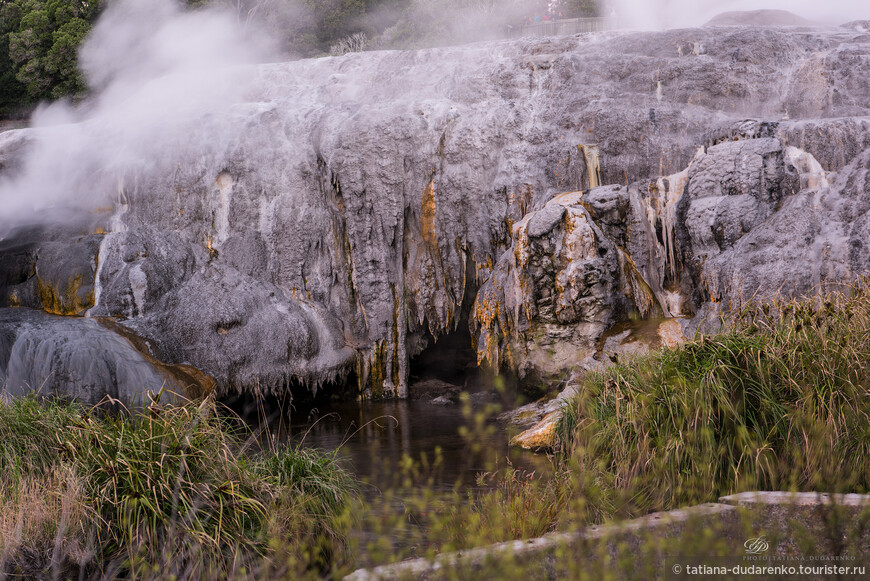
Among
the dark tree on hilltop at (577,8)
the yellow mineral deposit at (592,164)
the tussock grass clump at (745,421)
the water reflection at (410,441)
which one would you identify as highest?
the dark tree on hilltop at (577,8)

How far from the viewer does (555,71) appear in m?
15.2

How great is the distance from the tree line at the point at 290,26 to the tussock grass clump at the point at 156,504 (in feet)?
71.6

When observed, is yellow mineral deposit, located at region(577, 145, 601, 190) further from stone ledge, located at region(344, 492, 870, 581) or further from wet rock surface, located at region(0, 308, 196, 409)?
stone ledge, located at region(344, 492, 870, 581)

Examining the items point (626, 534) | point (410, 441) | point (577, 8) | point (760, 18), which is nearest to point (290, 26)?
point (577, 8)

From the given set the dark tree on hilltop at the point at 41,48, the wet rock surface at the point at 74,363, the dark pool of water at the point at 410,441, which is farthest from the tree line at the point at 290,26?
the wet rock surface at the point at 74,363

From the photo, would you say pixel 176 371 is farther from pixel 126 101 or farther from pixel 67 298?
pixel 126 101

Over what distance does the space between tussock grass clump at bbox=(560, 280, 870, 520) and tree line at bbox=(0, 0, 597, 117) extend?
70.2 ft

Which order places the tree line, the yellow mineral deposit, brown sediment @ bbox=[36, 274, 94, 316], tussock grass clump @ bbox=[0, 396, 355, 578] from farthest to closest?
the tree line, brown sediment @ bbox=[36, 274, 94, 316], the yellow mineral deposit, tussock grass clump @ bbox=[0, 396, 355, 578]

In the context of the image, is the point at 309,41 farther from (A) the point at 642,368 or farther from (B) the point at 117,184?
(A) the point at 642,368

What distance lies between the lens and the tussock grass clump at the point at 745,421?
16.5ft

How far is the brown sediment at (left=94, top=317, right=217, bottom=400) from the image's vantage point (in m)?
11.5

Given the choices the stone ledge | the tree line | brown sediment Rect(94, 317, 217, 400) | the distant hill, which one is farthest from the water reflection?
the tree line

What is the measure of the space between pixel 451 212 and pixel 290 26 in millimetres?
16711

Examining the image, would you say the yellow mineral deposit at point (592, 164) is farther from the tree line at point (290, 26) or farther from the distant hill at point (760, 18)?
the tree line at point (290, 26)
